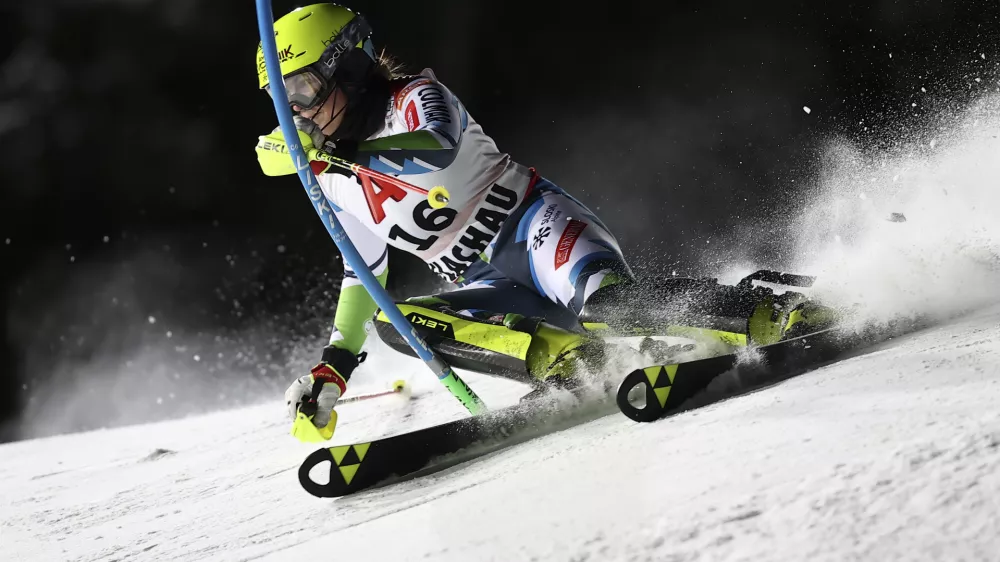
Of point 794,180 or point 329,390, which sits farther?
point 794,180

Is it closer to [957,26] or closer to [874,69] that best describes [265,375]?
[874,69]

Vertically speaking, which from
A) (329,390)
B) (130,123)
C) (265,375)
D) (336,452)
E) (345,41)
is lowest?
(336,452)

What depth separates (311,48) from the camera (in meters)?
2.18

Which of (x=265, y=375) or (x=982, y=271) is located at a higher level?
(x=265, y=375)

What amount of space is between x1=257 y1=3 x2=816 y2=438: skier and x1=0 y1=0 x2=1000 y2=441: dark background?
236cm

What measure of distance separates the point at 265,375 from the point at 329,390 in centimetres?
347

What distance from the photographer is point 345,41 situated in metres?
2.24

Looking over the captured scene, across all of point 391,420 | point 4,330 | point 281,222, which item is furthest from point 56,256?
point 391,420

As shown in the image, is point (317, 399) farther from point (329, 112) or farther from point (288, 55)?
point (288, 55)

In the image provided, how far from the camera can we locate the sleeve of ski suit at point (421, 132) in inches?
73.1

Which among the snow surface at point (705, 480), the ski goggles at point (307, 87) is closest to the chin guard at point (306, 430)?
the snow surface at point (705, 480)

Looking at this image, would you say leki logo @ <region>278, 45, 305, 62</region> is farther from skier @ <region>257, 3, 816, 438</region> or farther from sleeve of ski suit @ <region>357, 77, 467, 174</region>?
sleeve of ski suit @ <region>357, 77, 467, 174</region>

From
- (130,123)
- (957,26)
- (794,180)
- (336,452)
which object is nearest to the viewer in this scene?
(336,452)

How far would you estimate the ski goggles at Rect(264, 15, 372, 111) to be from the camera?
220cm
